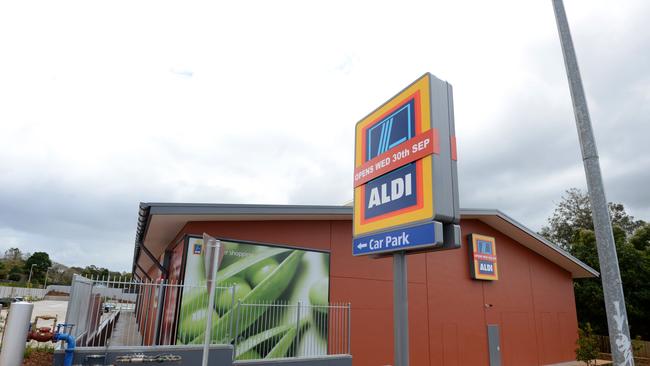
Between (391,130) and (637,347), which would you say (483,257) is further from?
(391,130)

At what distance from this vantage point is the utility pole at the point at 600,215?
14.7 feet

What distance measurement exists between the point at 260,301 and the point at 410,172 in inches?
269

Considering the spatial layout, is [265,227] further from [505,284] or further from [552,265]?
[552,265]

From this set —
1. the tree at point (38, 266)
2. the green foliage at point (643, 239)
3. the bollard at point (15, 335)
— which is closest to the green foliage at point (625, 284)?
the green foliage at point (643, 239)

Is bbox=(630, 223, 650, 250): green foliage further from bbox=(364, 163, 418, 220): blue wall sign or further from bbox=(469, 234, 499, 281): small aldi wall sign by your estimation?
bbox=(364, 163, 418, 220): blue wall sign

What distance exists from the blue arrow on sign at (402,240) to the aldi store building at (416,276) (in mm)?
5104

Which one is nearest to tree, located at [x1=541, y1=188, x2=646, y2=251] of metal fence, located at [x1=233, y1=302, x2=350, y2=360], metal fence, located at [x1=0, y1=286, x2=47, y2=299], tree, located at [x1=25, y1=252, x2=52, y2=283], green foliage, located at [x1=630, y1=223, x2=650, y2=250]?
green foliage, located at [x1=630, y1=223, x2=650, y2=250]

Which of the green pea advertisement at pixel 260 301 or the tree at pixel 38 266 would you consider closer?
the green pea advertisement at pixel 260 301

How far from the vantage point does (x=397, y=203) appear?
7062 millimetres

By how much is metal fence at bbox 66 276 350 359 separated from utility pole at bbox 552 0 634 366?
800 cm

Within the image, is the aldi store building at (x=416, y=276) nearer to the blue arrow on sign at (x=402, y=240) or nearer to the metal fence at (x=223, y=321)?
the metal fence at (x=223, y=321)

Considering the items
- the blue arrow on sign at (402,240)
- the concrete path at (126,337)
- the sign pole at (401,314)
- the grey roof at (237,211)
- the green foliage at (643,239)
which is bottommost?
the concrete path at (126,337)

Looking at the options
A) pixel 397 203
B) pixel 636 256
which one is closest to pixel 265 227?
pixel 397 203

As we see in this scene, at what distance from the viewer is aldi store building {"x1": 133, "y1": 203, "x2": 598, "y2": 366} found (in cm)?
1217
